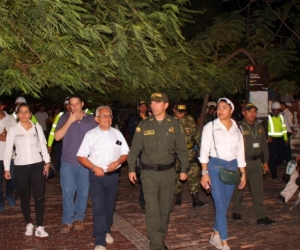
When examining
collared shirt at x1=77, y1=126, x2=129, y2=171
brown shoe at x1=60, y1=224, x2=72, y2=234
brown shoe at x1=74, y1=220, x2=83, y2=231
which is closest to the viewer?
collared shirt at x1=77, y1=126, x2=129, y2=171

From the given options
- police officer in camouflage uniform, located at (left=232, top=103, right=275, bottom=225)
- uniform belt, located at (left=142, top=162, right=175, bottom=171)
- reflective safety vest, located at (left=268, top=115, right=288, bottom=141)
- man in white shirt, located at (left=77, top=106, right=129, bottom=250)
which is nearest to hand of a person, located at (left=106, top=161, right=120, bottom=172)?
man in white shirt, located at (left=77, top=106, right=129, bottom=250)

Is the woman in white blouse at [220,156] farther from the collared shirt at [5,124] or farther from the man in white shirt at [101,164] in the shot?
the collared shirt at [5,124]

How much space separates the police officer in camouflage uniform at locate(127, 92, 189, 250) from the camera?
6758mm

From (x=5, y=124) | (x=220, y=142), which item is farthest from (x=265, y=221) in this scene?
(x=5, y=124)

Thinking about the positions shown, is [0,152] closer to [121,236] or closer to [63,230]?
[63,230]

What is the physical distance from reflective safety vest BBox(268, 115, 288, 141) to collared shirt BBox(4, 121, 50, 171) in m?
7.67

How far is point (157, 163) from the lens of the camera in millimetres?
6781

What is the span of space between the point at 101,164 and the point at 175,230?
2029 mm

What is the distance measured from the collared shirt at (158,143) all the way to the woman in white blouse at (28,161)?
1.61 m

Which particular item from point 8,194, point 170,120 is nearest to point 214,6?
point 8,194

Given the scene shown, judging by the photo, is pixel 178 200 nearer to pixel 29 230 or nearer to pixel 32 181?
pixel 29 230

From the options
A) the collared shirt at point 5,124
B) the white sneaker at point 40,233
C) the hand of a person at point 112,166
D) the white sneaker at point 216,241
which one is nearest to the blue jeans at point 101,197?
the hand of a person at point 112,166

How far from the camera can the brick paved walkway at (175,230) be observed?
24.4 feet

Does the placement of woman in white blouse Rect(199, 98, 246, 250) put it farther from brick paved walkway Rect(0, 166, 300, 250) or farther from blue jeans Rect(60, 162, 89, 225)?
blue jeans Rect(60, 162, 89, 225)
